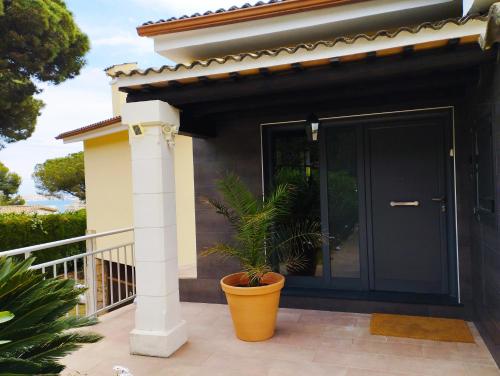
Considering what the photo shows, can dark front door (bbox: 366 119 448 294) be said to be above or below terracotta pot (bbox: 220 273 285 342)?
above

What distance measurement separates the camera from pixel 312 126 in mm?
4184

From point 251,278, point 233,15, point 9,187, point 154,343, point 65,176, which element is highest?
point 233,15

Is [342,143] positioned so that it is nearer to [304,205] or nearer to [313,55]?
[304,205]

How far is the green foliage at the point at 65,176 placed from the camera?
73.4 feet

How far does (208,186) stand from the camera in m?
4.86

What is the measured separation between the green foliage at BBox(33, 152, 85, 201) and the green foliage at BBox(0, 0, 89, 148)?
799cm

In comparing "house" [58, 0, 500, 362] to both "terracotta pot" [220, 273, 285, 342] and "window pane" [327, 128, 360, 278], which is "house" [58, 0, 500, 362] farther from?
"terracotta pot" [220, 273, 285, 342]

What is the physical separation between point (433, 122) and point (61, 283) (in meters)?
3.76

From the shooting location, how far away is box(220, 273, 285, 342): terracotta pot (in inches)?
137

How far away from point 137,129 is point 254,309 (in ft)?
6.19

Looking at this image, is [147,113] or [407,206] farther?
[407,206]

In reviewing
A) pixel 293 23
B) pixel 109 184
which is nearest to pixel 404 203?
pixel 293 23

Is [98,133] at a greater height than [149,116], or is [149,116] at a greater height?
[98,133]

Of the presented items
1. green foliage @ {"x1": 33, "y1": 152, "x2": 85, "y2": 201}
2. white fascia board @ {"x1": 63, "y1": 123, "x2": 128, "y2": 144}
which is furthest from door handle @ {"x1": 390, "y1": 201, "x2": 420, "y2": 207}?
green foliage @ {"x1": 33, "y1": 152, "x2": 85, "y2": 201}
